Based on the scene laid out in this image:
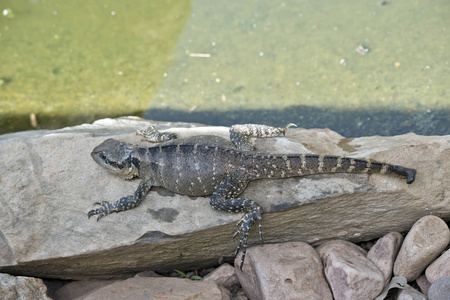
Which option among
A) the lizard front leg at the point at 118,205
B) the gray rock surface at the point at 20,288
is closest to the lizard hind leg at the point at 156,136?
the lizard front leg at the point at 118,205

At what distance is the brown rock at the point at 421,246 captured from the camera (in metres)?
5.16

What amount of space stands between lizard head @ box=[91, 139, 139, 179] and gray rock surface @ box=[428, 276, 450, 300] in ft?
13.2

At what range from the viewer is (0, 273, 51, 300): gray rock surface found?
5.00 metres

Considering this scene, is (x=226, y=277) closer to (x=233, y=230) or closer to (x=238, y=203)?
(x=233, y=230)

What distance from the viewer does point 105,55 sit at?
1005cm

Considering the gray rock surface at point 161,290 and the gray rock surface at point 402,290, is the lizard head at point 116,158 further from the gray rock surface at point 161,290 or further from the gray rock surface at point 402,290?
the gray rock surface at point 402,290

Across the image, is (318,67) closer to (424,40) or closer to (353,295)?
(424,40)

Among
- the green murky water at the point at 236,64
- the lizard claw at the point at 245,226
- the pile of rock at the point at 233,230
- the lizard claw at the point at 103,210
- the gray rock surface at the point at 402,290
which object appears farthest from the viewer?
the green murky water at the point at 236,64

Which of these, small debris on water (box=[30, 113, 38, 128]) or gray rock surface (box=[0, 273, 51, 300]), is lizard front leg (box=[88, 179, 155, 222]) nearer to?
gray rock surface (box=[0, 273, 51, 300])

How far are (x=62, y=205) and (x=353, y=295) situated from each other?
12.8 feet

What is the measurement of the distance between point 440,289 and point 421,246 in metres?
0.60

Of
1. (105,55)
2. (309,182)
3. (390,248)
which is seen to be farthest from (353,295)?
(105,55)

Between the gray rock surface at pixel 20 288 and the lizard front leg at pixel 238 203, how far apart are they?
2393 mm

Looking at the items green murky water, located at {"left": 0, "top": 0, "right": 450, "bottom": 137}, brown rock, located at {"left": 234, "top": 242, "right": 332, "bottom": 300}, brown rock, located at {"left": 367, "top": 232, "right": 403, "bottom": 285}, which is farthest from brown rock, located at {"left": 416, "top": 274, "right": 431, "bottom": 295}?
green murky water, located at {"left": 0, "top": 0, "right": 450, "bottom": 137}
